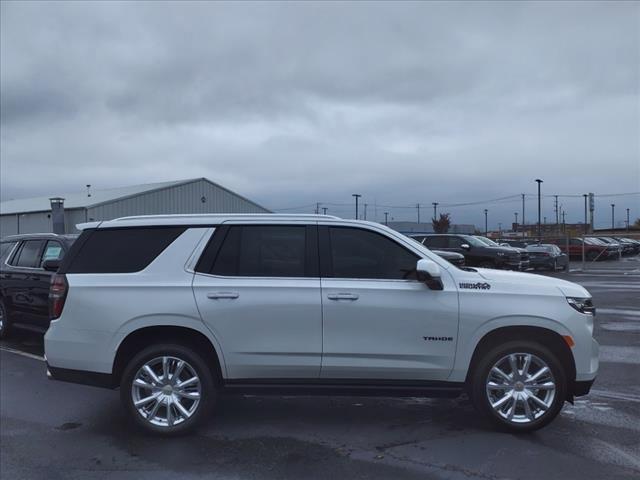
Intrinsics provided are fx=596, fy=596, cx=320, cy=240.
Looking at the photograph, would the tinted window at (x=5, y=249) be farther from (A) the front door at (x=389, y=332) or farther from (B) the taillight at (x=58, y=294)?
(A) the front door at (x=389, y=332)

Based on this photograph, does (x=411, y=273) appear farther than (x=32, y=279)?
No

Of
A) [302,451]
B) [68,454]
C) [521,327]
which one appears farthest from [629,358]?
[68,454]

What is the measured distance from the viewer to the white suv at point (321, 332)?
500cm

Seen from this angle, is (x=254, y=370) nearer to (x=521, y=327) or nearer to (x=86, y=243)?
(x=86, y=243)

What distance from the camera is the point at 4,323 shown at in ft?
31.8

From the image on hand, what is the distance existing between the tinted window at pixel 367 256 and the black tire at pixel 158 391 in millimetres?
1409

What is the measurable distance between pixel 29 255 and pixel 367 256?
6.33 metres

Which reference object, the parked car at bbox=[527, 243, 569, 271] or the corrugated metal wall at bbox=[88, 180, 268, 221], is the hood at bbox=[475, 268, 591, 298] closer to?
the parked car at bbox=[527, 243, 569, 271]

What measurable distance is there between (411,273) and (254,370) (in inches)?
62.3

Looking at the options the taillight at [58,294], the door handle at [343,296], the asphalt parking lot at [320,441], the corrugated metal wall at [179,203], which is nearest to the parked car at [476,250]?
the asphalt parking lot at [320,441]

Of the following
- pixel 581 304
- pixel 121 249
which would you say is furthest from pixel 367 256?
pixel 121 249

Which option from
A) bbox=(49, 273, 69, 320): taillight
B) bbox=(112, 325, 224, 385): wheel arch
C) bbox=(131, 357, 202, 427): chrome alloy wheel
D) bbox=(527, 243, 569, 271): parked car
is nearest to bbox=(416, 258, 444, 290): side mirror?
bbox=(112, 325, 224, 385): wheel arch

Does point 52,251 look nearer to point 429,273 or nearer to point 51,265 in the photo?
point 51,265

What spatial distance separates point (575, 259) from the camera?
36.0 m
